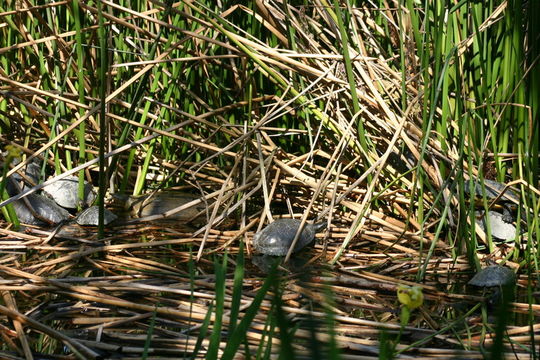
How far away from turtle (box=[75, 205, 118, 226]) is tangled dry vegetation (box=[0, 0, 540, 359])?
0.08 m

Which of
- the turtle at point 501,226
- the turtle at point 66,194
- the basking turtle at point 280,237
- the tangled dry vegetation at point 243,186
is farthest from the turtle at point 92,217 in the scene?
the turtle at point 501,226

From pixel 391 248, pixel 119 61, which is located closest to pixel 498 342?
pixel 391 248

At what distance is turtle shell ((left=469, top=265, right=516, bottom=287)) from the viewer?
233cm

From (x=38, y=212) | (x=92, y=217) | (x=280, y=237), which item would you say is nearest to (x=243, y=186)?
(x=280, y=237)

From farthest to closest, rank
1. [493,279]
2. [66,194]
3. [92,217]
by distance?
1. [66,194]
2. [92,217]
3. [493,279]

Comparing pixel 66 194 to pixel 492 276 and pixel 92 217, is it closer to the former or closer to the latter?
pixel 92 217

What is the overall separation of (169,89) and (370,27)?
0.96m

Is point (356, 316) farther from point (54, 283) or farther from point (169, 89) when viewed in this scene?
point (169, 89)

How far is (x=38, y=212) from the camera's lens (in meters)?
3.26

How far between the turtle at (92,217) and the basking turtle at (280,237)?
0.68 metres

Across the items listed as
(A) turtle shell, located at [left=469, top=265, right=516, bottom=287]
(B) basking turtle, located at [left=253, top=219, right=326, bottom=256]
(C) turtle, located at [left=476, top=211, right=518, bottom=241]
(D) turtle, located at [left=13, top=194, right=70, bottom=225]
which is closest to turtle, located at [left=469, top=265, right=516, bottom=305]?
(A) turtle shell, located at [left=469, top=265, right=516, bottom=287]

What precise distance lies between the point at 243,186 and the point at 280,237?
1.23ft

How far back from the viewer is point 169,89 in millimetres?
3594

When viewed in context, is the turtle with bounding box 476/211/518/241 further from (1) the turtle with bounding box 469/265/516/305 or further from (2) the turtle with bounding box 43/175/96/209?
(2) the turtle with bounding box 43/175/96/209
